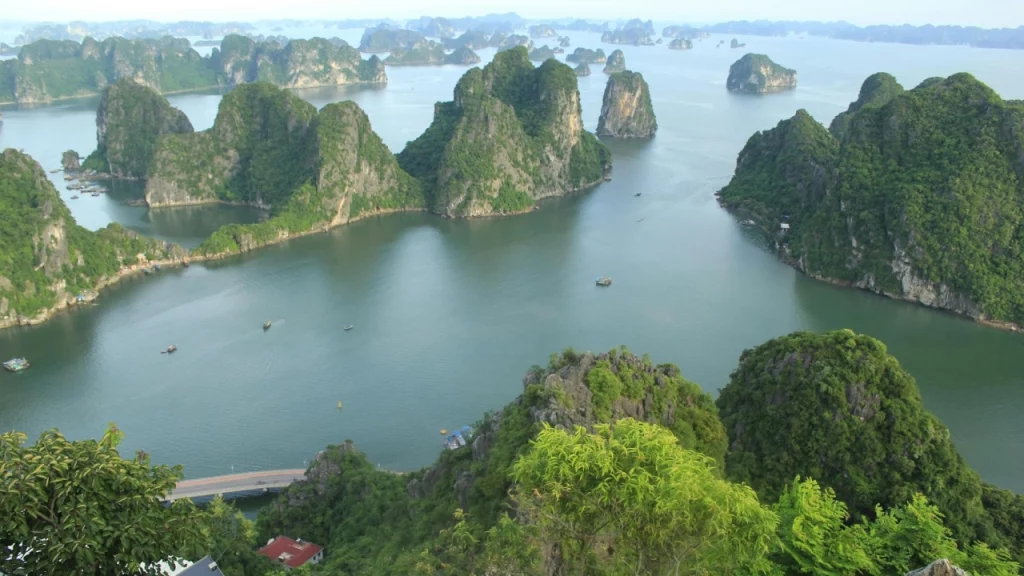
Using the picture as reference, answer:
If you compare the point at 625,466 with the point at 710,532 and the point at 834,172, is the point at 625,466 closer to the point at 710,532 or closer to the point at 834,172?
the point at 710,532

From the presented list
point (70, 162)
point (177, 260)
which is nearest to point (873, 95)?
point (177, 260)

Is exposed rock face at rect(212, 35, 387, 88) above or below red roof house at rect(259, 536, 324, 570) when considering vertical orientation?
above

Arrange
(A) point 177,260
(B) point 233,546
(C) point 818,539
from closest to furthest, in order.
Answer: (C) point 818,539 < (B) point 233,546 < (A) point 177,260

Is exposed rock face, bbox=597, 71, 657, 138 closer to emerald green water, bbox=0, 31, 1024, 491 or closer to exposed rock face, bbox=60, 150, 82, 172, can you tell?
emerald green water, bbox=0, 31, 1024, 491

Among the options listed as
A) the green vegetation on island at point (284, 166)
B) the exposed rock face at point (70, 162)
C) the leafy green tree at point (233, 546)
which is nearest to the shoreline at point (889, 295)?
the green vegetation on island at point (284, 166)

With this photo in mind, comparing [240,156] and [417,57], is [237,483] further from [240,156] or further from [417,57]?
[417,57]

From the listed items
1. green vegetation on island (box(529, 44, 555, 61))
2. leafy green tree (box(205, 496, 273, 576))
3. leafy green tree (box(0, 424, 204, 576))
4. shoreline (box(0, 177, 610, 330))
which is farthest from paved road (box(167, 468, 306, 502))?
green vegetation on island (box(529, 44, 555, 61))

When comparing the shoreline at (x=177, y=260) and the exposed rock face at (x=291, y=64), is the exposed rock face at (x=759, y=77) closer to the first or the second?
the exposed rock face at (x=291, y=64)
